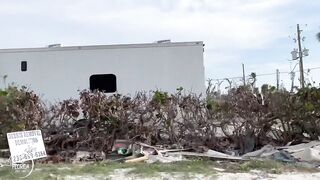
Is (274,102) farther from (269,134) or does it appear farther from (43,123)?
(43,123)

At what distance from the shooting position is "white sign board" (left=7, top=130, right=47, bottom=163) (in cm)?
811

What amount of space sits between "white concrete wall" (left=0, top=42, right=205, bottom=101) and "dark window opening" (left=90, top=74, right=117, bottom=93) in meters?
0.14

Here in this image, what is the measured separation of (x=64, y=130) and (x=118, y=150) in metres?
1.36

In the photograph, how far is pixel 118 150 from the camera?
431 inches

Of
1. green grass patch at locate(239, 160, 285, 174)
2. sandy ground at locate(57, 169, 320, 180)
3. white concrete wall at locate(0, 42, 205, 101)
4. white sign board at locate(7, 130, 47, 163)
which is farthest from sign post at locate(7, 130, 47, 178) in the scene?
white concrete wall at locate(0, 42, 205, 101)

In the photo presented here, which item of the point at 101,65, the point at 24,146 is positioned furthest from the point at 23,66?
the point at 24,146

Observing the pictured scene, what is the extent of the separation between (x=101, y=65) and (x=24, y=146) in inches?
201

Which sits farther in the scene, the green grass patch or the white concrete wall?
the white concrete wall

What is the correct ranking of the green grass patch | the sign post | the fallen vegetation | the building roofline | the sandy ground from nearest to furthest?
the sandy ground → the sign post → the green grass patch → the fallen vegetation → the building roofline

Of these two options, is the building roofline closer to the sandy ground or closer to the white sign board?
the white sign board

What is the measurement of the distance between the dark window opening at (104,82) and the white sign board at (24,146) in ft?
14.9

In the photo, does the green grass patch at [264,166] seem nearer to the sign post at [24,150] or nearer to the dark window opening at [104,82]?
the sign post at [24,150]

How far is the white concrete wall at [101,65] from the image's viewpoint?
1309cm

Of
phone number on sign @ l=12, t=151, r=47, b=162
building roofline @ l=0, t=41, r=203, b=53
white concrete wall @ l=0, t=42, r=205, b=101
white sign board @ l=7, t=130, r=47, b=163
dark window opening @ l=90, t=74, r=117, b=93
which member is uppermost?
Answer: building roofline @ l=0, t=41, r=203, b=53
